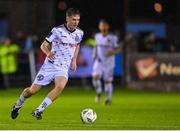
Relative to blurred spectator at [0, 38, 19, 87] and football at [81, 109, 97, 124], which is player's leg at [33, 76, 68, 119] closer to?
football at [81, 109, 97, 124]

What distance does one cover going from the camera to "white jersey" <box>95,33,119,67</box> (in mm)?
23812

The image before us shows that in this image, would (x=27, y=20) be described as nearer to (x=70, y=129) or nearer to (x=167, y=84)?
(x=167, y=84)

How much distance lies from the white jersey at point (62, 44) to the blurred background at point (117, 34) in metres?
14.0

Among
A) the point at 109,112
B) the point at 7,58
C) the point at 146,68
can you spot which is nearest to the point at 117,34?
the point at 146,68

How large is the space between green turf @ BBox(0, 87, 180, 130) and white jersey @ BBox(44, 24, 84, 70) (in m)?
1.23

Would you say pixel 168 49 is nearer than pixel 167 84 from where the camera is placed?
No

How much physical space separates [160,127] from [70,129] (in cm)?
177

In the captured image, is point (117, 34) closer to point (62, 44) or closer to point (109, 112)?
point (109, 112)

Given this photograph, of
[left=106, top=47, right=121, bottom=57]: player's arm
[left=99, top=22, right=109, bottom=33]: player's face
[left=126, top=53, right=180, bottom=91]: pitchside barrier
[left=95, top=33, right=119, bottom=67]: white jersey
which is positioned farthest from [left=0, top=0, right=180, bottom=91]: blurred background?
[left=99, top=22, right=109, bottom=33]: player's face

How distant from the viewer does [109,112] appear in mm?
19188

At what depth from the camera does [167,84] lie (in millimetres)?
30094

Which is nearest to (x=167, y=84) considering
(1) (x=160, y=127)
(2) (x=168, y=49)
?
(2) (x=168, y=49)

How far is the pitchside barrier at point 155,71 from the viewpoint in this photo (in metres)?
29.9

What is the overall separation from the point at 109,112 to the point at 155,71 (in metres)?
11.2
